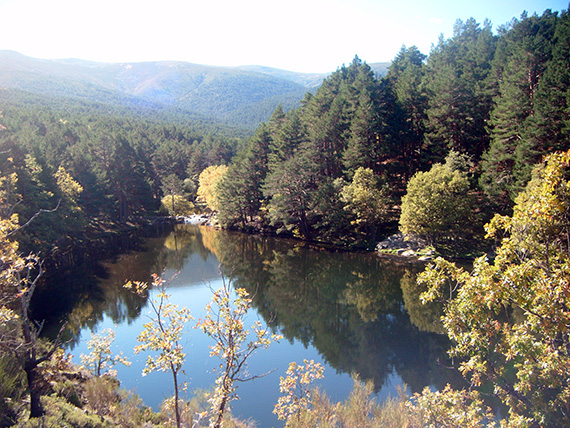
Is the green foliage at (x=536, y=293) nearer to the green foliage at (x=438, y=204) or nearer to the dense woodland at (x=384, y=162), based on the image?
the dense woodland at (x=384, y=162)

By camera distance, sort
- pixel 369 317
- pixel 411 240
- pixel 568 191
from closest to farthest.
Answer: pixel 568 191 < pixel 369 317 < pixel 411 240

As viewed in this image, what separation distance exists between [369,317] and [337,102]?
3058 centimetres

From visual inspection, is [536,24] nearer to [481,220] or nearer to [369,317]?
[481,220]

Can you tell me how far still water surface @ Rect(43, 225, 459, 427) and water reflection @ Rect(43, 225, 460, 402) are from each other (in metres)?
0.07

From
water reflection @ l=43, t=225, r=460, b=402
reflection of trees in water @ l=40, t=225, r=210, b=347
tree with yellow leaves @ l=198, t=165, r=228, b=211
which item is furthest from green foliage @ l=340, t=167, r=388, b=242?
tree with yellow leaves @ l=198, t=165, r=228, b=211

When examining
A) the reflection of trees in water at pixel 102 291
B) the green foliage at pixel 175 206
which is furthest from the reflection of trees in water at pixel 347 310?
the green foliage at pixel 175 206

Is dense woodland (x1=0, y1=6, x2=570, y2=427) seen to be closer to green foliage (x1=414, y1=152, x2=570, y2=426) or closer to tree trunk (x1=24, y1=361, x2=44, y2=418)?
tree trunk (x1=24, y1=361, x2=44, y2=418)

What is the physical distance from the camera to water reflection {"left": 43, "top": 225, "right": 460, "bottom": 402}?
58.1ft

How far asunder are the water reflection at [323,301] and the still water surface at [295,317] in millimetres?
68

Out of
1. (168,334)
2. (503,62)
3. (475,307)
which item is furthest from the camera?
(503,62)

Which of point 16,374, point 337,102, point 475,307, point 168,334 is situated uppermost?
point 337,102

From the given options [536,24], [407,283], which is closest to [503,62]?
[536,24]

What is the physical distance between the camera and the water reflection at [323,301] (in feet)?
58.1

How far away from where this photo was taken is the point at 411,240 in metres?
39.4
